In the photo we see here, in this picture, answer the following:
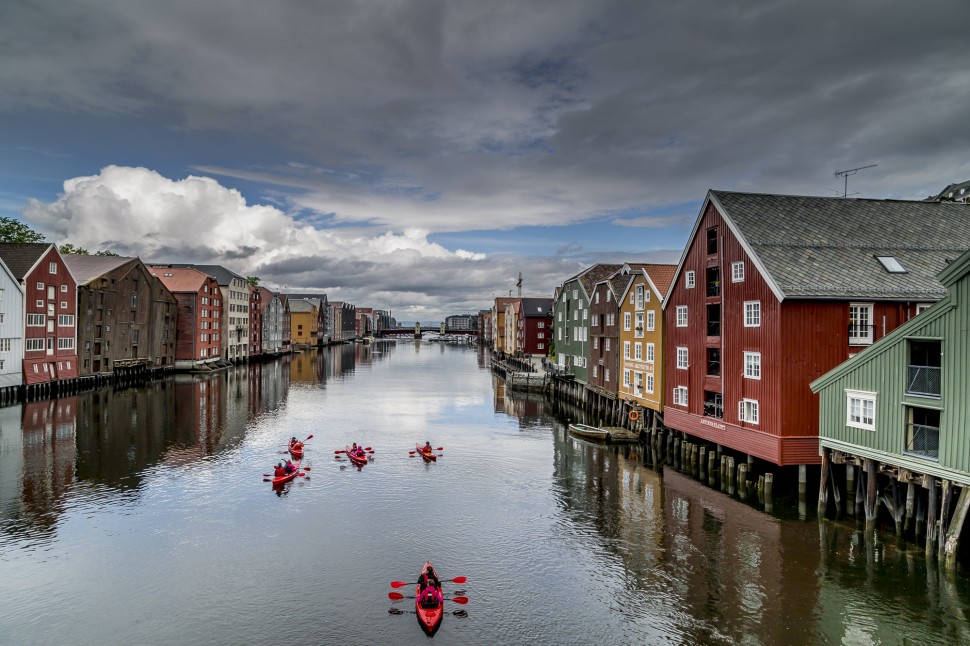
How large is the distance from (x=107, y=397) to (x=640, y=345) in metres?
58.7

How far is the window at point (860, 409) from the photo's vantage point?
82.4ft

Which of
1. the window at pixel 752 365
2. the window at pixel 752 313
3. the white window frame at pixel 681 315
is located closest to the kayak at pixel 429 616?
the window at pixel 752 365

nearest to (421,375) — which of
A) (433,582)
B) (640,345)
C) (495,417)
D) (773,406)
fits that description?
(495,417)

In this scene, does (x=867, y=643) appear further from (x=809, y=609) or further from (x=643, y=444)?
(x=643, y=444)

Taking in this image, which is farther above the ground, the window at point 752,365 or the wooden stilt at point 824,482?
the window at point 752,365

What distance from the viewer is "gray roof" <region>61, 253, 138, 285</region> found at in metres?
79.2

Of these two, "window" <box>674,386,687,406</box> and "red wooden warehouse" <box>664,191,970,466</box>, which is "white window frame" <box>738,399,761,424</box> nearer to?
"red wooden warehouse" <box>664,191,970,466</box>

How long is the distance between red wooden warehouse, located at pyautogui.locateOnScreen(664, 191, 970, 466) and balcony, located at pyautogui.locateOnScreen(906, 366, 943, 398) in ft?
21.8

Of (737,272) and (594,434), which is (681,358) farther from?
(594,434)

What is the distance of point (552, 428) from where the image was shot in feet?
182

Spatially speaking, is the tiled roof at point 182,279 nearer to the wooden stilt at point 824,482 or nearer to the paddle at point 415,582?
the paddle at point 415,582

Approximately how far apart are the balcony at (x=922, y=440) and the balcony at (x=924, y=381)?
1297mm

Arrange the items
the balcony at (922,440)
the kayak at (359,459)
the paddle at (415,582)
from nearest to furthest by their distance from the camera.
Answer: the paddle at (415,582)
the balcony at (922,440)
the kayak at (359,459)

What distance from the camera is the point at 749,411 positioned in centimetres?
3259
